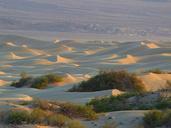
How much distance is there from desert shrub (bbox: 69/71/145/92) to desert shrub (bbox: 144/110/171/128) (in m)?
7.52

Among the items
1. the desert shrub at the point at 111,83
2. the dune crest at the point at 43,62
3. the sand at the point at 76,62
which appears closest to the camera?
the desert shrub at the point at 111,83

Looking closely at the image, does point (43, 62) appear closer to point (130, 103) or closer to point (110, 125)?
point (130, 103)

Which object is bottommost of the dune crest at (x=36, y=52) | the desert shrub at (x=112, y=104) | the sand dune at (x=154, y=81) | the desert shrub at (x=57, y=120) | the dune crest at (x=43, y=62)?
the dune crest at (x=36, y=52)

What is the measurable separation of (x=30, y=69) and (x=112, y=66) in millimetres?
3796

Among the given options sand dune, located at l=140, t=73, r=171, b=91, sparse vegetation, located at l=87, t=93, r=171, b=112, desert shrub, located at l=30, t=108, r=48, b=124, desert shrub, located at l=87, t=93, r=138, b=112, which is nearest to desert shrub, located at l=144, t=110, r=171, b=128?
desert shrub, located at l=30, t=108, r=48, b=124

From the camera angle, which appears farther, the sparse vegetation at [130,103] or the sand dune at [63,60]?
the sand dune at [63,60]

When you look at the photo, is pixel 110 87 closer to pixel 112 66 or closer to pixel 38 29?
pixel 112 66

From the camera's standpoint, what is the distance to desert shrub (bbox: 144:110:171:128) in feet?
35.2

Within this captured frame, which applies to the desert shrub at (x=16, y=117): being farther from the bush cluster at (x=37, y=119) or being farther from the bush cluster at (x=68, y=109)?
the bush cluster at (x=68, y=109)

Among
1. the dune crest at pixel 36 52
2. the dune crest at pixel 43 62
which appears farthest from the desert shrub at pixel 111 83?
the dune crest at pixel 36 52

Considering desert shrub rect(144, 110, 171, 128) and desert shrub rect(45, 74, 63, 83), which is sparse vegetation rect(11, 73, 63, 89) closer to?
desert shrub rect(45, 74, 63, 83)

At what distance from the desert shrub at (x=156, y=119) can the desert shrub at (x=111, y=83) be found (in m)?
7.52

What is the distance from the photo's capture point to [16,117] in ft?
33.6

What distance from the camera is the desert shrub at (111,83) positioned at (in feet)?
61.1
